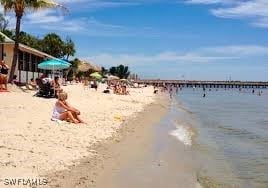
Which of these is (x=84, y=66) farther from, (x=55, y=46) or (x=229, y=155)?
(x=229, y=155)

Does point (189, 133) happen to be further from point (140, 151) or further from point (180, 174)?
point (180, 174)

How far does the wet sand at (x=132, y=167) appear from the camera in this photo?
28.1ft

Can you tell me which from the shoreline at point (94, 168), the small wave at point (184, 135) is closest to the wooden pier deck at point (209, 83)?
the small wave at point (184, 135)

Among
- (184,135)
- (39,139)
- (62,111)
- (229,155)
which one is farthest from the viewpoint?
(184,135)

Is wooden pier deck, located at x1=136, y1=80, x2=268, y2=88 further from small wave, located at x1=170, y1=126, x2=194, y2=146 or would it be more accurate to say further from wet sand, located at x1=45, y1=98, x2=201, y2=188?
wet sand, located at x1=45, y1=98, x2=201, y2=188

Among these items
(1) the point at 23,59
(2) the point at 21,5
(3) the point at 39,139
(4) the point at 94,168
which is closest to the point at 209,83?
(1) the point at 23,59

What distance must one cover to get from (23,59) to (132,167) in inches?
1035

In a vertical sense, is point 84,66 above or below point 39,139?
above

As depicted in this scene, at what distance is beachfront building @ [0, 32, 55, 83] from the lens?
3222 cm

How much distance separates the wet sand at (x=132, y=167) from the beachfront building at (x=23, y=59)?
1825cm

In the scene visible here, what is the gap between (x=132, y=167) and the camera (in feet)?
34.4

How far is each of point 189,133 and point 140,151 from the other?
7.20 m

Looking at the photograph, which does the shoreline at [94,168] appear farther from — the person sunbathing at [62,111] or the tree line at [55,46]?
the tree line at [55,46]

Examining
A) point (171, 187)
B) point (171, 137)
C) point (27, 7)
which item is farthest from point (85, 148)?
point (27, 7)
